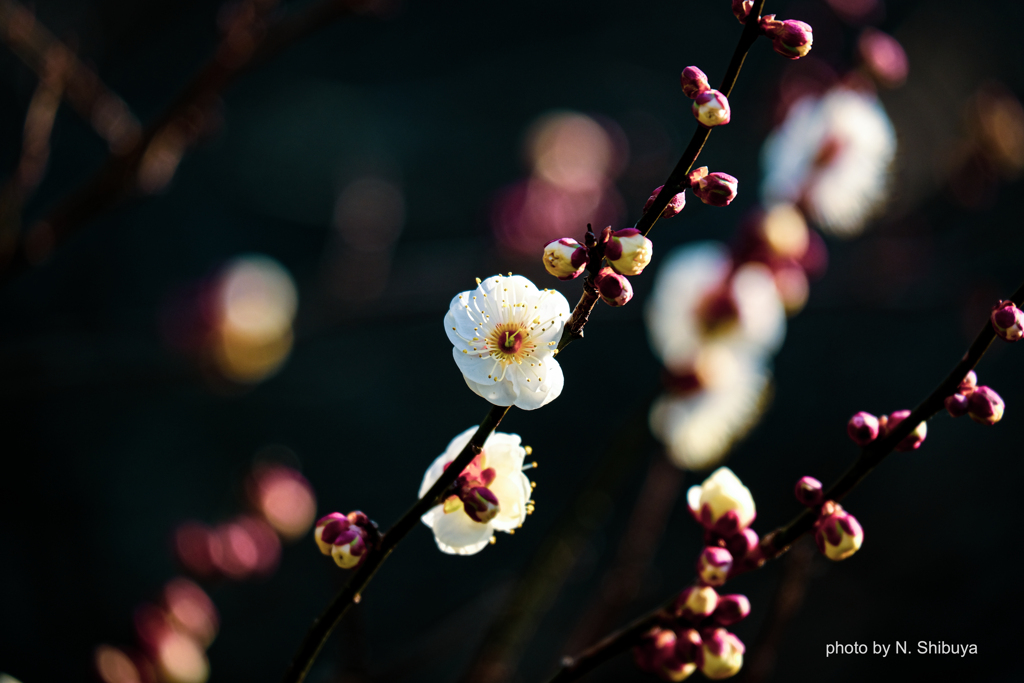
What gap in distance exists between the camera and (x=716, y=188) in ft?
1.34

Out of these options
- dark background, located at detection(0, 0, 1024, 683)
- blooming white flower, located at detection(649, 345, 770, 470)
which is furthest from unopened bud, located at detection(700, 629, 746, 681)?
dark background, located at detection(0, 0, 1024, 683)

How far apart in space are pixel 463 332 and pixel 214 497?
2.47 meters

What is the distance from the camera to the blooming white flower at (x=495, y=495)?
1.63ft

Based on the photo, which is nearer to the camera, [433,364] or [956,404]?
[956,404]

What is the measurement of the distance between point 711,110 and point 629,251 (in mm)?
88

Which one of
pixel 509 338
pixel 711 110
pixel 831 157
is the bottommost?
pixel 509 338

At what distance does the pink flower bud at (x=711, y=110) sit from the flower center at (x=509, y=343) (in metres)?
0.20

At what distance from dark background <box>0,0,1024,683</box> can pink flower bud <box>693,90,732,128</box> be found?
155 cm

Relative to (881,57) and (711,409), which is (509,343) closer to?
(711,409)

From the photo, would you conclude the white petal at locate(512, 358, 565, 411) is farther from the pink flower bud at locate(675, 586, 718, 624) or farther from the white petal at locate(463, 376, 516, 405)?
the pink flower bud at locate(675, 586, 718, 624)

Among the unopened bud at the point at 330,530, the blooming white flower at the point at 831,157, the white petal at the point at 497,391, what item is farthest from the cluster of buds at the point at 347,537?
the blooming white flower at the point at 831,157

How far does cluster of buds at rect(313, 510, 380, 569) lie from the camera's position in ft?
1.48

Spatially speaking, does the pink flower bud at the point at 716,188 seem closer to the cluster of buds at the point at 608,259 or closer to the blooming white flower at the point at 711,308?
the cluster of buds at the point at 608,259

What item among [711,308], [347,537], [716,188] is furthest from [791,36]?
[711,308]
